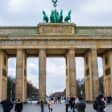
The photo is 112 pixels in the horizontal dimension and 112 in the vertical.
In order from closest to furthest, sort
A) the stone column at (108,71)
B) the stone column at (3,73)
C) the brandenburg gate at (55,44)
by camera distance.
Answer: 1. the brandenburg gate at (55,44)
2. the stone column at (3,73)
3. the stone column at (108,71)

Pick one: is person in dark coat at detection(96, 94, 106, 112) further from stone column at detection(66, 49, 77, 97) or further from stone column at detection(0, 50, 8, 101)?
stone column at detection(0, 50, 8, 101)

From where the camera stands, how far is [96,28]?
5197 centimetres

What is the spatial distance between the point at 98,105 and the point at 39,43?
3775cm

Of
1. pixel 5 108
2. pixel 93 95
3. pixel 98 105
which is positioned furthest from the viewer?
pixel 93 95

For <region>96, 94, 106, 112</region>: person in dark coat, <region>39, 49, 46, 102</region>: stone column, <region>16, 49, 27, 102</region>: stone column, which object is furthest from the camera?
<region>39, 49, 46, 102</region>: stone column

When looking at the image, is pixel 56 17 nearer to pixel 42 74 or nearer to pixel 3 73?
pixel 42 74

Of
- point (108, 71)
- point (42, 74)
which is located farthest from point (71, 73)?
point (108, 71)

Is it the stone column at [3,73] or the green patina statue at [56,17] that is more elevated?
the green patina statue at [56,17]

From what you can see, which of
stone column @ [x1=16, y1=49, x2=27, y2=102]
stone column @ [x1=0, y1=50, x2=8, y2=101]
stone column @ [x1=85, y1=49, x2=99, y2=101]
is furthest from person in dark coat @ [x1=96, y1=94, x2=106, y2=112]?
stone column @ [x1=0, y1=50, x2=8, y2=101]

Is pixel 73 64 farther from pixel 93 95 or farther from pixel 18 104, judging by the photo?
pixel 18 104

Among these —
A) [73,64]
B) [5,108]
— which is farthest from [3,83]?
[5,108]

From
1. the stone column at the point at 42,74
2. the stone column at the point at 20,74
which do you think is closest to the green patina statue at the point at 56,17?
the stone column at the point at 42,74

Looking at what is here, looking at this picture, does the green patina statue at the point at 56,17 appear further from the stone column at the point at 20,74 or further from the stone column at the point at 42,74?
the stone column at the point at 20,74

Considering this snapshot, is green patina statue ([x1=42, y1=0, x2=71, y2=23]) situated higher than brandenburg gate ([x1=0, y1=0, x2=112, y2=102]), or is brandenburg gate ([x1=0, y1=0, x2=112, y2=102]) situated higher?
green patina statue ([x1=42, y1=0, x2=71, y2=23])
